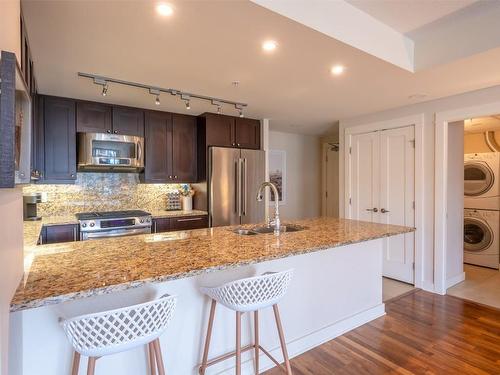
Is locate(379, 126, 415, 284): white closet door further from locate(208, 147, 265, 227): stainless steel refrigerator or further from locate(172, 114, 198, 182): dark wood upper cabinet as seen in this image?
locate(172, 114, 198, 182): dark wood upper cabinet

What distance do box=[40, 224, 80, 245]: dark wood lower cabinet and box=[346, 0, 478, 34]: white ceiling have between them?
3.24 meters

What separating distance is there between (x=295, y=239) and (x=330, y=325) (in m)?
0.96

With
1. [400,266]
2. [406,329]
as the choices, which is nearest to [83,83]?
[406,329]

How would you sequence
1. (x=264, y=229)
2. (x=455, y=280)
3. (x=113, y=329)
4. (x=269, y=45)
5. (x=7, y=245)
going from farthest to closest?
(x=455, y=280), (x=264, y=229), (x=269, y=45), (x=113, y=329), (x=7, y=245)

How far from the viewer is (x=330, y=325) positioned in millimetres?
2451

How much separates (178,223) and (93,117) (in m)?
1.61

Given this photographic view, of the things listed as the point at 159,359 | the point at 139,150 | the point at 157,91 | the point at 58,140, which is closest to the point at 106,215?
the point at 139,150

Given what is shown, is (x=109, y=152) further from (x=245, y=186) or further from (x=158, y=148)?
(x=245, y=186)

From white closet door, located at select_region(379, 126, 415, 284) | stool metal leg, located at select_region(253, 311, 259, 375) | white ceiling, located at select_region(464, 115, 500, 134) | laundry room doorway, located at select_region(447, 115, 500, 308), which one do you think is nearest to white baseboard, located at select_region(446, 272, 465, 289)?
laundry room doorway, located at select_region(447, 115, 500, 308)

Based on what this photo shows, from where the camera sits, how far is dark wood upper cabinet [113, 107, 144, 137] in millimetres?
3666

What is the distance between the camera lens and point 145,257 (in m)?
1.57

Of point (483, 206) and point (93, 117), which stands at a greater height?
point (93, 117)

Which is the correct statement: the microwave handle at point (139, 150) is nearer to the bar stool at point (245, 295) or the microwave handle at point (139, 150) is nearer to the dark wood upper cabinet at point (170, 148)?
the dark wood upper cabinet at point (170, 148)

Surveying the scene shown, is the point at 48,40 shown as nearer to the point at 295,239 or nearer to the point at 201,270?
the point at 201,270
